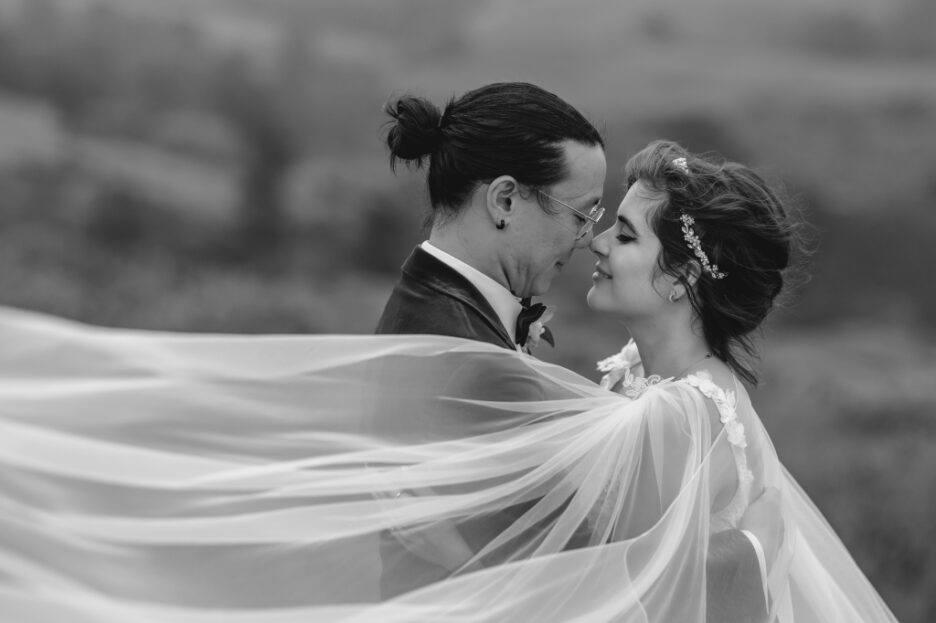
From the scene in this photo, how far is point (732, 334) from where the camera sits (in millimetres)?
3252

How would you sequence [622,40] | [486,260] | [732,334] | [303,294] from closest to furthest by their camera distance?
[486,260]
[732,334]
[303,294]
[622,40]

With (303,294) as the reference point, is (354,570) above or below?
above

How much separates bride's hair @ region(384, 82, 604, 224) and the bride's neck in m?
0.55

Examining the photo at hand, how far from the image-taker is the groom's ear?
2.94 m

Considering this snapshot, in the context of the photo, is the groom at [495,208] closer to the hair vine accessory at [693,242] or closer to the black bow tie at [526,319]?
the black bow tie at [526,319]

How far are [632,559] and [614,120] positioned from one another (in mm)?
10233

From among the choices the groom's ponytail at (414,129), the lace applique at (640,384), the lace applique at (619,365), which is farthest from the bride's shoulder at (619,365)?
the groom's ponytail at (414,129)

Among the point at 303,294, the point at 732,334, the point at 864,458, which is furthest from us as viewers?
the point at 303,294

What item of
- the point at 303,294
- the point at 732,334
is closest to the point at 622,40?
the point at 303,294

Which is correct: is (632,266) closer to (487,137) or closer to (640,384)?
(640,384)

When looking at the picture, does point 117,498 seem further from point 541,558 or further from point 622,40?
point 622,40

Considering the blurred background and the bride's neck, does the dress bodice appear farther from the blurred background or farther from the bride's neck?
the blurred background

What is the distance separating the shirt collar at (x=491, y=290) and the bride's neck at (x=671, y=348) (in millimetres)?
405

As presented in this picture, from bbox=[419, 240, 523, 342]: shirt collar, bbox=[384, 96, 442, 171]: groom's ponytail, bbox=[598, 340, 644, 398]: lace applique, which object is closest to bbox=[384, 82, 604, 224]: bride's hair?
bbox=[384, 96, 442, 171]: groom's ponytail
